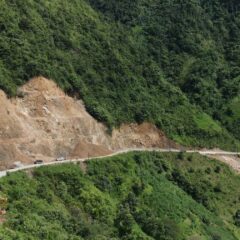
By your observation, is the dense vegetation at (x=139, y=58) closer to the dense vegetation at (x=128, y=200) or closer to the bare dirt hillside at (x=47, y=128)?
the bare dirt hillside at (x=47, y=128)

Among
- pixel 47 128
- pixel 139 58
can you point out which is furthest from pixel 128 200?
pixel 139 58

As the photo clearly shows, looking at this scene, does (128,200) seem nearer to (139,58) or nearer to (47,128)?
(47,128)

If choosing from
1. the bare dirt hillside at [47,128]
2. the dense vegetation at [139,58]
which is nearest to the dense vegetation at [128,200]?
the bare dirt hillside at [47,128]

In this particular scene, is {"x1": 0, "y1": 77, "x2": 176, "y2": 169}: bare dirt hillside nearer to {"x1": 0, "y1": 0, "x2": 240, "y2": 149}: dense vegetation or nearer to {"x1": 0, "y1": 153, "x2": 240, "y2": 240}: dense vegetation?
{"x1": 0, "y1": 0, "x2": 240, "y2": 149}: dense vegetation

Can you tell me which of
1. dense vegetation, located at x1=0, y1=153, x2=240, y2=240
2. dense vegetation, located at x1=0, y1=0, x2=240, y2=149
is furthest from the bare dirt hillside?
dense vegetation, located at x1=0, y1=153, x2=240, y2=240

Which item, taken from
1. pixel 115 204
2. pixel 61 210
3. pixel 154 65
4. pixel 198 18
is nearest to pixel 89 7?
pixel 154 65

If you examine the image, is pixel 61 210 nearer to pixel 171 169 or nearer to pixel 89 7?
pixel 171 169
